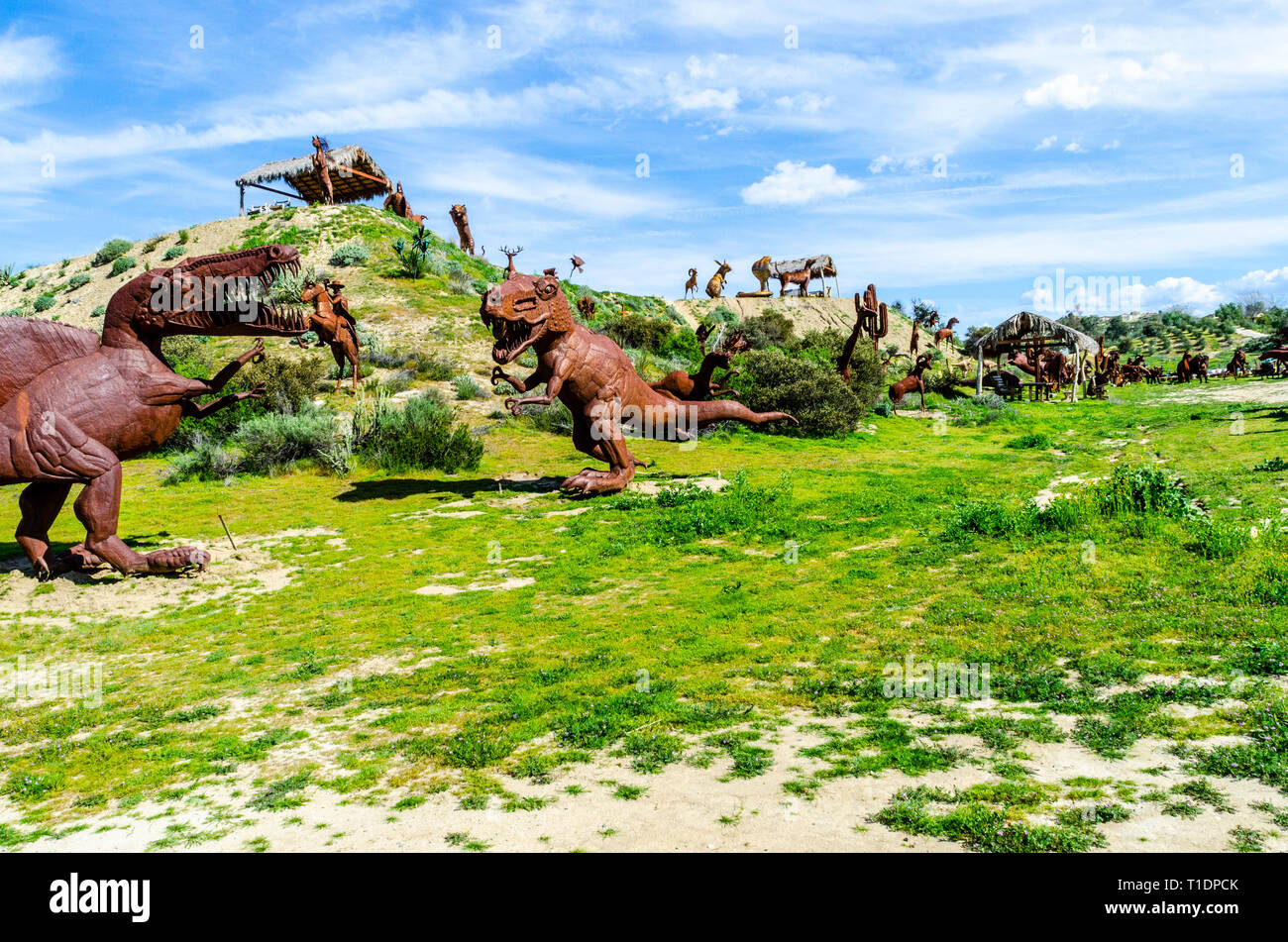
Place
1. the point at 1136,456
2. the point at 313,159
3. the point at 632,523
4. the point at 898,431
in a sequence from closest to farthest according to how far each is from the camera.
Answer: the point at 632,523, the point at 1136,456, the point at 898,431, the point at 313,159

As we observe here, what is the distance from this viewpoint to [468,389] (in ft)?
67.8

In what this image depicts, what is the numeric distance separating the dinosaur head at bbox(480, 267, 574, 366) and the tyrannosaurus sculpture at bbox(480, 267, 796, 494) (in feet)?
0.05

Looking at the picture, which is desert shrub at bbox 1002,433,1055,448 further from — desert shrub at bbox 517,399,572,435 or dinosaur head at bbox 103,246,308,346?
dinosaur head at bbox 103,246,308,346

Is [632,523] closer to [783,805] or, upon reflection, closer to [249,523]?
[249,523]

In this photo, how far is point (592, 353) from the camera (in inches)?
454

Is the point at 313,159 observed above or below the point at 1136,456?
above

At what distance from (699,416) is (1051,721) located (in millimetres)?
9335

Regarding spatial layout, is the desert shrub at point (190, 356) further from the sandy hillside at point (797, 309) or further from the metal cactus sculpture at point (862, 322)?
the sandy hillside at point (797, 309)

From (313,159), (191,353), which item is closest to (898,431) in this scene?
(191,353)

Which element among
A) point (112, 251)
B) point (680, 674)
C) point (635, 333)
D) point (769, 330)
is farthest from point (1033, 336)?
point (112, 251)

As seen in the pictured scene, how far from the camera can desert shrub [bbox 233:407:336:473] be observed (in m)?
15.1

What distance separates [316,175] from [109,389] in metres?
35.6

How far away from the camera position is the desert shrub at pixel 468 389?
20.6 metres
